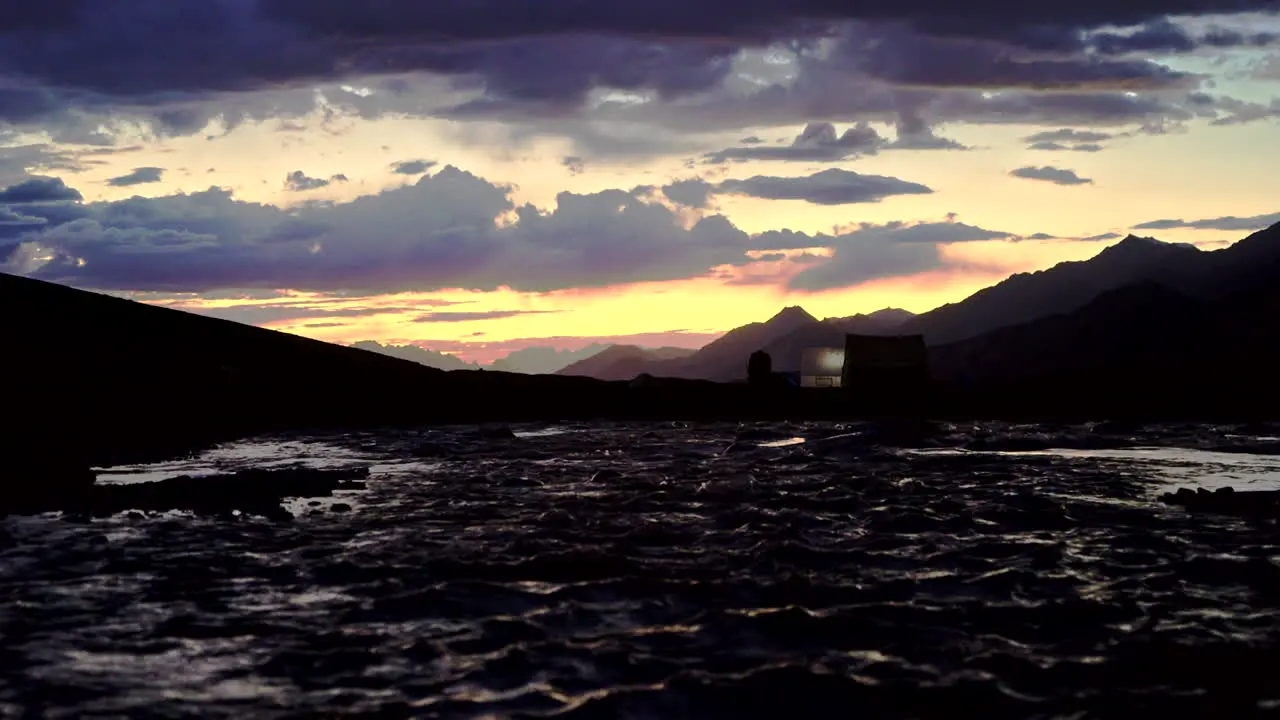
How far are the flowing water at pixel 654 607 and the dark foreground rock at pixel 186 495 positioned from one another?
42.2 inches

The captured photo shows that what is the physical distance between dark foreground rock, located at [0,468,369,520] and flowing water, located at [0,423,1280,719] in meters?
1.07

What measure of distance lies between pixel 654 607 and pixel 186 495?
48.8ft

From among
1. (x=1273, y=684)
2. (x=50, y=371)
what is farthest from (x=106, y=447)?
(x=1273, y=684)

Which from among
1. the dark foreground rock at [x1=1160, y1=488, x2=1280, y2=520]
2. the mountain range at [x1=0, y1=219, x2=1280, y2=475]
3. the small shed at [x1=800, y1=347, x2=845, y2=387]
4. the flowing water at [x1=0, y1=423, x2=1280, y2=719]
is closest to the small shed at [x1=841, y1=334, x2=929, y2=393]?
the mountain range at [x1=0, y1=219, x2=1280, y2=475]

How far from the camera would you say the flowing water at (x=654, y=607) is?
37.9 ft

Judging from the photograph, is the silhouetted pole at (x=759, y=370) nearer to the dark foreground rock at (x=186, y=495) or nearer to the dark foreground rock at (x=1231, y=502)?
the dark foreground rock at (x=186, y=495)

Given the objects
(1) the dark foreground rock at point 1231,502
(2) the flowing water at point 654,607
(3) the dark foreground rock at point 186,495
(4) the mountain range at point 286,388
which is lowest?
(2) the flowing water at point 654,607

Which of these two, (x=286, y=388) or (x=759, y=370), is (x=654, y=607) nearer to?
(x=286, y=388)

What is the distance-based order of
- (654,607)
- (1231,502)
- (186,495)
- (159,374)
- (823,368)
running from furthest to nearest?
(823,368) < (159,374) < (186,495) < (1231,502) < (654,607)

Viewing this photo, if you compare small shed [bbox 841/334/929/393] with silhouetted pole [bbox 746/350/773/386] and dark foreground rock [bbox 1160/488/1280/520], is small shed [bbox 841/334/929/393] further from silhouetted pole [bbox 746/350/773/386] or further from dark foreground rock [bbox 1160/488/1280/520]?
dark foreground rock [bbox 1160/488/1280/520]

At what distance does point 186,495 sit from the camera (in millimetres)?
25938

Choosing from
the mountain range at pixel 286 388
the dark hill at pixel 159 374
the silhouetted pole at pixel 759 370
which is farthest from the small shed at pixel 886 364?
the dark hill at pixel 159 374

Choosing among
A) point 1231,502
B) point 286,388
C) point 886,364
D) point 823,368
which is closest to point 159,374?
point 286,388

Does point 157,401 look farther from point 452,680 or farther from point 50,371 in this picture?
point 452,680
